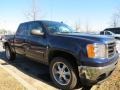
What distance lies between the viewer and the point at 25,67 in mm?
7797

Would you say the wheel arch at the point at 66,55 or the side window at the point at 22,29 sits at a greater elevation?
the side window at the point at 22,29

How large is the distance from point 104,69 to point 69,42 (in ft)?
3.53

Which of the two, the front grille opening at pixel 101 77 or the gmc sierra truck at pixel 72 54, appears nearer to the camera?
the gmc sierra truck at pixel 72 54

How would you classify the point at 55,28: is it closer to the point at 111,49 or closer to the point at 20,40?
the point at 20,40

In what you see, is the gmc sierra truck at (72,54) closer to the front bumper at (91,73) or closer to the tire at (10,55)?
the front bumper at (91,73)

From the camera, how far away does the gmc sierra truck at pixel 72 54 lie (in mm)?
4660

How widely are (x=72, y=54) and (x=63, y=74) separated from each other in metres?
0.74

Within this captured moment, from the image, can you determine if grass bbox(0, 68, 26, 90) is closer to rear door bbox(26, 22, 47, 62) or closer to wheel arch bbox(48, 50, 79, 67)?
rear door bbox(26, 22, 47, 62)

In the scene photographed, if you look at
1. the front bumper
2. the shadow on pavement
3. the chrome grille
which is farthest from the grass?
the chrome grille

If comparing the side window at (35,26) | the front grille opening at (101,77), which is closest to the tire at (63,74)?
the front grille opening at (101,77)

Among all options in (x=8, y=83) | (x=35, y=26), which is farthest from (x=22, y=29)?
(x=8, y=83)

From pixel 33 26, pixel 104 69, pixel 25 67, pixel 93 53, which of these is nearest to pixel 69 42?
pixel 93 53

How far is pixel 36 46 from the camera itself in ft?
20.6

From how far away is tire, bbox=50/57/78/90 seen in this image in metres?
5.02
